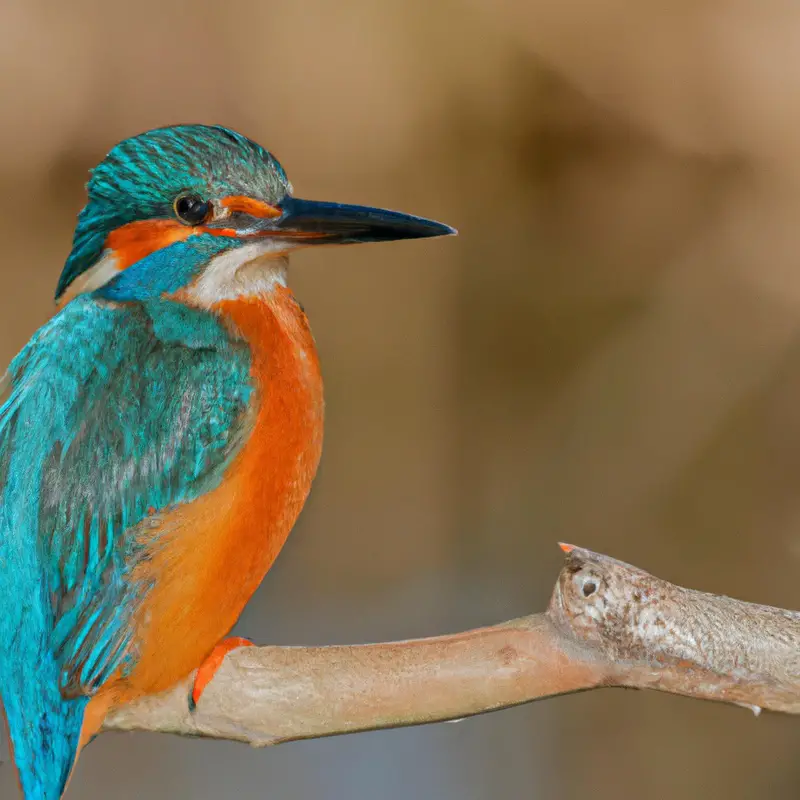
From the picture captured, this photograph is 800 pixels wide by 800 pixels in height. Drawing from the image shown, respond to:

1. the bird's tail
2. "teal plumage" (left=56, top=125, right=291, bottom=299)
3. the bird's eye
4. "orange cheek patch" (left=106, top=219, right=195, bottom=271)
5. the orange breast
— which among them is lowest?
the bird's tail

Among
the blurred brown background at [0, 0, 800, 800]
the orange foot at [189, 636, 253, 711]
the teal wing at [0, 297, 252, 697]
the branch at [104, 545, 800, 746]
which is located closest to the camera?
the branch at [104, 545, 800, 746]

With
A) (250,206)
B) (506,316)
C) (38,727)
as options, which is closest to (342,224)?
(250,206)

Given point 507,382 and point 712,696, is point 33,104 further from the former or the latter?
point 712,696

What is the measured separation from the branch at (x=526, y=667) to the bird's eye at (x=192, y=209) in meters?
0.53

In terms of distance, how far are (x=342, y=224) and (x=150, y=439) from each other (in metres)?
0.34

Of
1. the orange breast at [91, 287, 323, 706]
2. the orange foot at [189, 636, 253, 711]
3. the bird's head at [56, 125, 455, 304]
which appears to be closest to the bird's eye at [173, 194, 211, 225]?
the bird's head at [56, 125, 455, 304]

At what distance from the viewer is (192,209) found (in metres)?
1.28

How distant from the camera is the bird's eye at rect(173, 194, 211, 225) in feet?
4.17

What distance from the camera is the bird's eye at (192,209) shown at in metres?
1.27

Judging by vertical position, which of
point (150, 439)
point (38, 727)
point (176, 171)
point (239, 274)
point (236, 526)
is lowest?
point (38, 727)

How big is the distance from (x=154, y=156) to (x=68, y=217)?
47.5 inches

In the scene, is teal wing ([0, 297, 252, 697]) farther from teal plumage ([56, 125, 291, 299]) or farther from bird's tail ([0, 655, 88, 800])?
teal plumage ([56, 125, 291, 299])

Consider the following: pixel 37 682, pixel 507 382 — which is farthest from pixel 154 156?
pixel 507 382

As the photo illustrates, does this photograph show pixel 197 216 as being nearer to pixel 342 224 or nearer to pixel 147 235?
pixel 147 235
